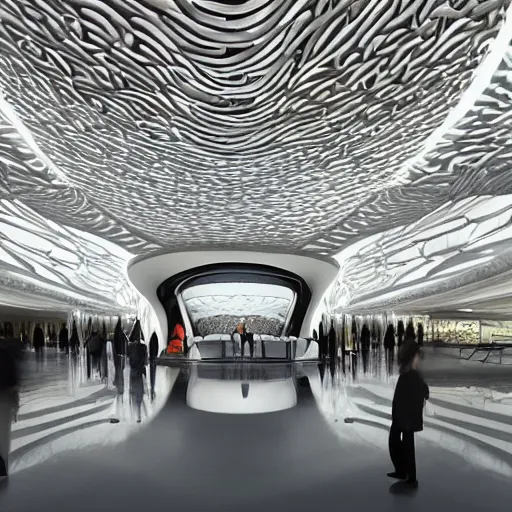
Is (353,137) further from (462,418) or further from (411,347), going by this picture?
(462,418)

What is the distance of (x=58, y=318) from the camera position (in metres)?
0.64

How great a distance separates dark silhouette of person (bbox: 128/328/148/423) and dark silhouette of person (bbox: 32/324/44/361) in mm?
169

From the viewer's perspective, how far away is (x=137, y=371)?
60 centimetres

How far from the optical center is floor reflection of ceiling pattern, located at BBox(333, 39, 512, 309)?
542mm

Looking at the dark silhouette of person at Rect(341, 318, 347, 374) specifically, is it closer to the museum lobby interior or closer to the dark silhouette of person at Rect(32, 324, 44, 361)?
the museum lobby interior

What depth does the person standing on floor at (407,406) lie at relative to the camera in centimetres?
60

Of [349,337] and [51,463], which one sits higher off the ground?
[349,337]

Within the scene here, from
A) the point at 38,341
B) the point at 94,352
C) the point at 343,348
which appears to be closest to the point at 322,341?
the point at 343,348

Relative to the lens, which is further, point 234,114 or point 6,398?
point 6,398

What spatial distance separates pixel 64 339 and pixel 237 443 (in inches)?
13.3

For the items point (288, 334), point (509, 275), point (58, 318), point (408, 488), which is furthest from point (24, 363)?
point (509, 275)

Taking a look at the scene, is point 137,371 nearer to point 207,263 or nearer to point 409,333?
point 207,263

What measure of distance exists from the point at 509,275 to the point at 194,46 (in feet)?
1.86

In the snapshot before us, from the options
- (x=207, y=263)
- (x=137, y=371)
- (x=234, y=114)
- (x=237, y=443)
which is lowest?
(x=237, y=443)
